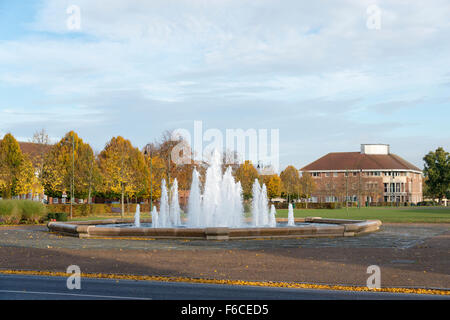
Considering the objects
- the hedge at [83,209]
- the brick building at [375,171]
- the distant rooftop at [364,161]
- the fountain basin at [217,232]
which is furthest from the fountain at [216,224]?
the distant rooftop at [364,161]

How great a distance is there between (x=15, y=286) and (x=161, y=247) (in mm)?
9197

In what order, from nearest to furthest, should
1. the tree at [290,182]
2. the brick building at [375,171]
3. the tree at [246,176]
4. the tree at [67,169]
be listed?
the tree at [67,169] < the tree at [246,176] < the tree at [290,182] < the brick building at [375,171]

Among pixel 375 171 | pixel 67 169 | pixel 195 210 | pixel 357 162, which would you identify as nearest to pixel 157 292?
pixel 195 210

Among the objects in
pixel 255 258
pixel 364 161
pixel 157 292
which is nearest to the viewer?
pixel 157 292

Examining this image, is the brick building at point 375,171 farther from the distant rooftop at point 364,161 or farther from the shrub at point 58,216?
the shrub at point 58,216

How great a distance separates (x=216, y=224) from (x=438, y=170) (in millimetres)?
95085

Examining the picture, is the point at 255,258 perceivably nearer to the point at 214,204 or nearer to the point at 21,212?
the point at 214,204

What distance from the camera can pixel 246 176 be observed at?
322ft

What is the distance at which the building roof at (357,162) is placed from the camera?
131 meters

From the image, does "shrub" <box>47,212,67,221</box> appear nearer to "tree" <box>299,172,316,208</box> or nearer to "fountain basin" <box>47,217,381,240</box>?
"fountain basin" <box>47,217,381,240</box>

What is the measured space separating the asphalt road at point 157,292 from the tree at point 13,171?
139ft

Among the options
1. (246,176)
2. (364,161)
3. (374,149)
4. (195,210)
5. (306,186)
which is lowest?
(195,210)

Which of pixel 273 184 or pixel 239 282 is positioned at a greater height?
pixel 273 184
